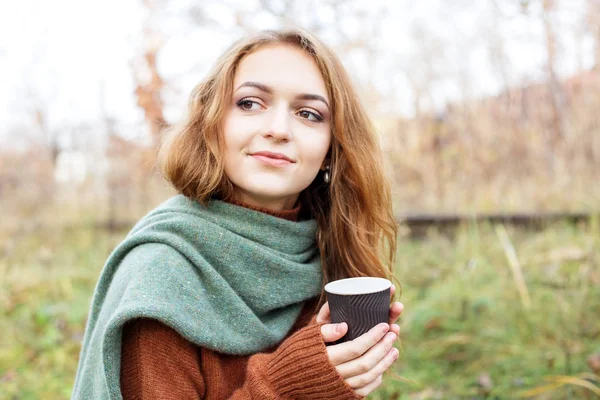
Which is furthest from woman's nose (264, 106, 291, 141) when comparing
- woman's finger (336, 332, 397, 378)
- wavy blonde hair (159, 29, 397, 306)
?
woman's finger (336, 332, 397, 378)

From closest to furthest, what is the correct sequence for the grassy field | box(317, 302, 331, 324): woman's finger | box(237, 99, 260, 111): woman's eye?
box(317, 302, 331, 324): woman's finger < box(237, 99, 260, 111): woman's eye < the grassy field

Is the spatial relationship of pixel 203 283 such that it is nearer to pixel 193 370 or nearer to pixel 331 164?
pixel 193 370

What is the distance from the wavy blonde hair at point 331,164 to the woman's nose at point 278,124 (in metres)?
0.16

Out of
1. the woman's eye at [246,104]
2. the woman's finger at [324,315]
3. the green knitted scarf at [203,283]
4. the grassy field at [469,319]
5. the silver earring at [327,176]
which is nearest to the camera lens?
the green knitted scarf at [203,283]

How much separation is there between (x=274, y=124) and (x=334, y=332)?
616 millimetres

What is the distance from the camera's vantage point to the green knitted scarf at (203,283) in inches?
50.4

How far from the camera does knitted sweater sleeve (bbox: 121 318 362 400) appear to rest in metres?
1.30

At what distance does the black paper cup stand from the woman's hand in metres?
0.02

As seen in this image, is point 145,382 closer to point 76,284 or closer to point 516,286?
point 516,286

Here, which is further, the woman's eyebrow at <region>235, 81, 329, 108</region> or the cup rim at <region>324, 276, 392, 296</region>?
the woman's eyebrow at <region>235, 81, 329, 108</region>

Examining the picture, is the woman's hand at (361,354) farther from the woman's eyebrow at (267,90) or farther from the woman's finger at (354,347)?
the woman's eyebrow at (267,90)

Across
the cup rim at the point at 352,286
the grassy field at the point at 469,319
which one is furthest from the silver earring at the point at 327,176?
the grassy field at the point at 469,319

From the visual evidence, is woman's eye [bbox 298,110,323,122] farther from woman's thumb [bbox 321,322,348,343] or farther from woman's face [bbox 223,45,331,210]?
woman's thumb [bbox 321,322,348,343]

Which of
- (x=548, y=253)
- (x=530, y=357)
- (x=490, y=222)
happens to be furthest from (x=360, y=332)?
(x=490, y=222)
